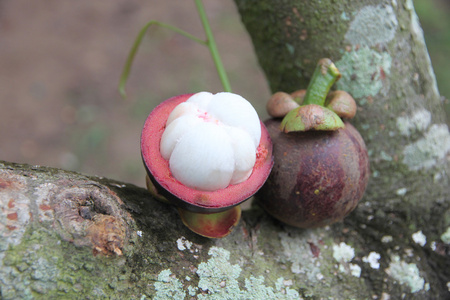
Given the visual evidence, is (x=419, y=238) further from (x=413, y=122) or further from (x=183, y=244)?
(x=183, y=244)

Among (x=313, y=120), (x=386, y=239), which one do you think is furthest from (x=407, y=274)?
(x=313, y=120)

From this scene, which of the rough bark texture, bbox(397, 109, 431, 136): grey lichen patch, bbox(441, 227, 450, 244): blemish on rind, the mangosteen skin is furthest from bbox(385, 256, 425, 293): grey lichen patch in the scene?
bbox(397, 109, 431, 136): grey lichen patch

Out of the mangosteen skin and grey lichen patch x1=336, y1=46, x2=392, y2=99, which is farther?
grey lichen patch x1=336, y1=46, x2=392, y2=99

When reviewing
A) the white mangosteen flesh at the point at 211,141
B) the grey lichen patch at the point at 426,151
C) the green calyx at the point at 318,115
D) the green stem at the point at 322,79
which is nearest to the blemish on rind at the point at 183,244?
the white mangosteen flesh at the point at 211,141

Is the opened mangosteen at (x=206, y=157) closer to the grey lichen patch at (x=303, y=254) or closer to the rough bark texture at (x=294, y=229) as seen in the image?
the rough bark texture at (x=294, y=229)

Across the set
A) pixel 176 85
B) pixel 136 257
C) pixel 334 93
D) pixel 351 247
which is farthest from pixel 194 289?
pixel 176 85

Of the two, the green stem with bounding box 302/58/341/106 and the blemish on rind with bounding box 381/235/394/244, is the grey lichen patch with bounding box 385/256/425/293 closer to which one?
the blemish on rind with bounding box 381/235/394/244

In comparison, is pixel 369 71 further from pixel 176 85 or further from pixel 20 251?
pixel 176 85

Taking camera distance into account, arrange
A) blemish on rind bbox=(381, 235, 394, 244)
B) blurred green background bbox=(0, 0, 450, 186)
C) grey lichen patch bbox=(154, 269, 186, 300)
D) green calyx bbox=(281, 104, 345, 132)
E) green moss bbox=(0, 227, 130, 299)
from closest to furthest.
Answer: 1. green moss bbox=(0, 227, 130, 299)
2. grey lichen patch bbox=(154, 269, 186, 300)
3. green calyx bbox=(281, 104, 345, 132)
4. blemish on rind bbox=(381, 235, 394, 244)
5. blurred green background bbox=(0, 0, 450, 186)
